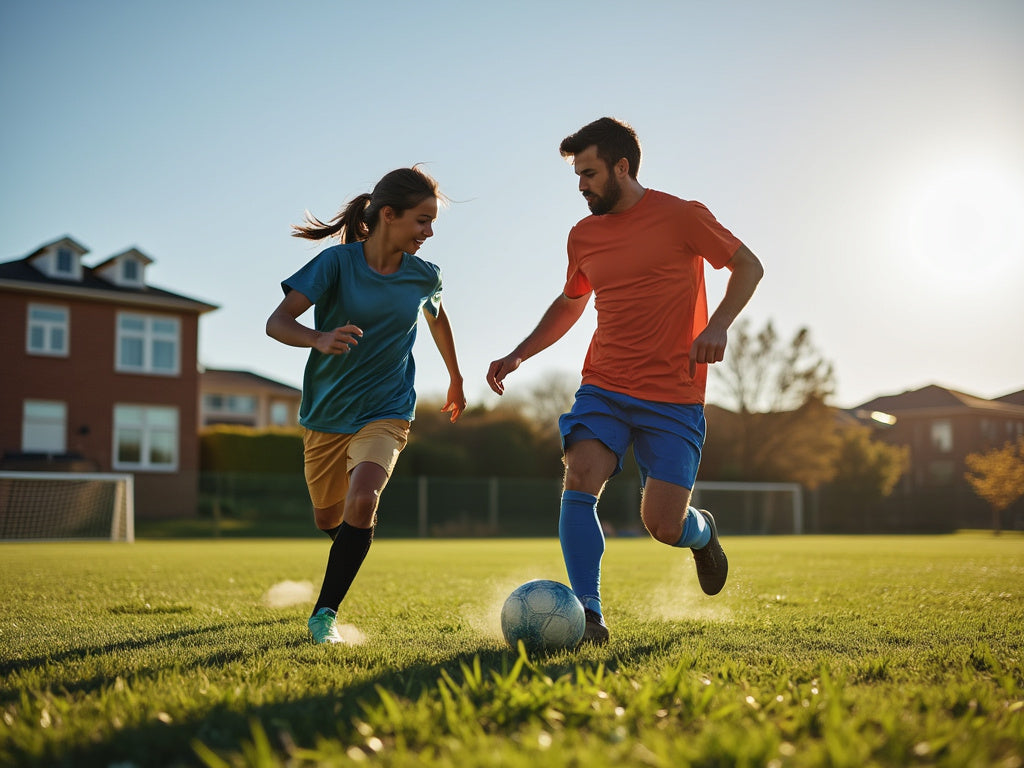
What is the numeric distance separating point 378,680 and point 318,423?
215 centimetres

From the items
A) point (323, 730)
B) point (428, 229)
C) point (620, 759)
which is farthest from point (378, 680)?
point (428, 229)

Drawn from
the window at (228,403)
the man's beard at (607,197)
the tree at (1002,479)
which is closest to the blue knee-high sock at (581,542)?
the man's beard at (607,197)

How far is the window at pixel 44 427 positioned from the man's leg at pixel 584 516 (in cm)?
2812

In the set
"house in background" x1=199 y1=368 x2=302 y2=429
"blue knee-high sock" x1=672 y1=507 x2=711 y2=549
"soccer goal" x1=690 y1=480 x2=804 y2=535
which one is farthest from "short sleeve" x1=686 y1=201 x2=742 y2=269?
"house in background" x1=199 y1=368 x2=302 y2=429

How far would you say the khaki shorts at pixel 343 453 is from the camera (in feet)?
16.1

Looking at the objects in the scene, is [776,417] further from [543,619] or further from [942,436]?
[543,619]

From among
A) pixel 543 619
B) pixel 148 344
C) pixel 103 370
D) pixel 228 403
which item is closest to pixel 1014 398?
pixel 228 403

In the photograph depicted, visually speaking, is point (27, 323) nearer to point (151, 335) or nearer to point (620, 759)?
point (151, 335)

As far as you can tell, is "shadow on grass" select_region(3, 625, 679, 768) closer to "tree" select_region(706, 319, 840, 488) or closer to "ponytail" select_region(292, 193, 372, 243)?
"ponytail" select_region(292, 193, 372, 243)

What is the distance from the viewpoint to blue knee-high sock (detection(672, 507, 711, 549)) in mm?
5012

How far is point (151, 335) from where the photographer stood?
3148 centimetres

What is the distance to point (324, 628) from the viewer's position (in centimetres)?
434

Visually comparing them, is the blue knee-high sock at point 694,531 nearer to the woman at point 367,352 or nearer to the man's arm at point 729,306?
the man's arm at point 729,306

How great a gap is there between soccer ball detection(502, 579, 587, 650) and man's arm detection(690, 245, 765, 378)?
4.41 ft
